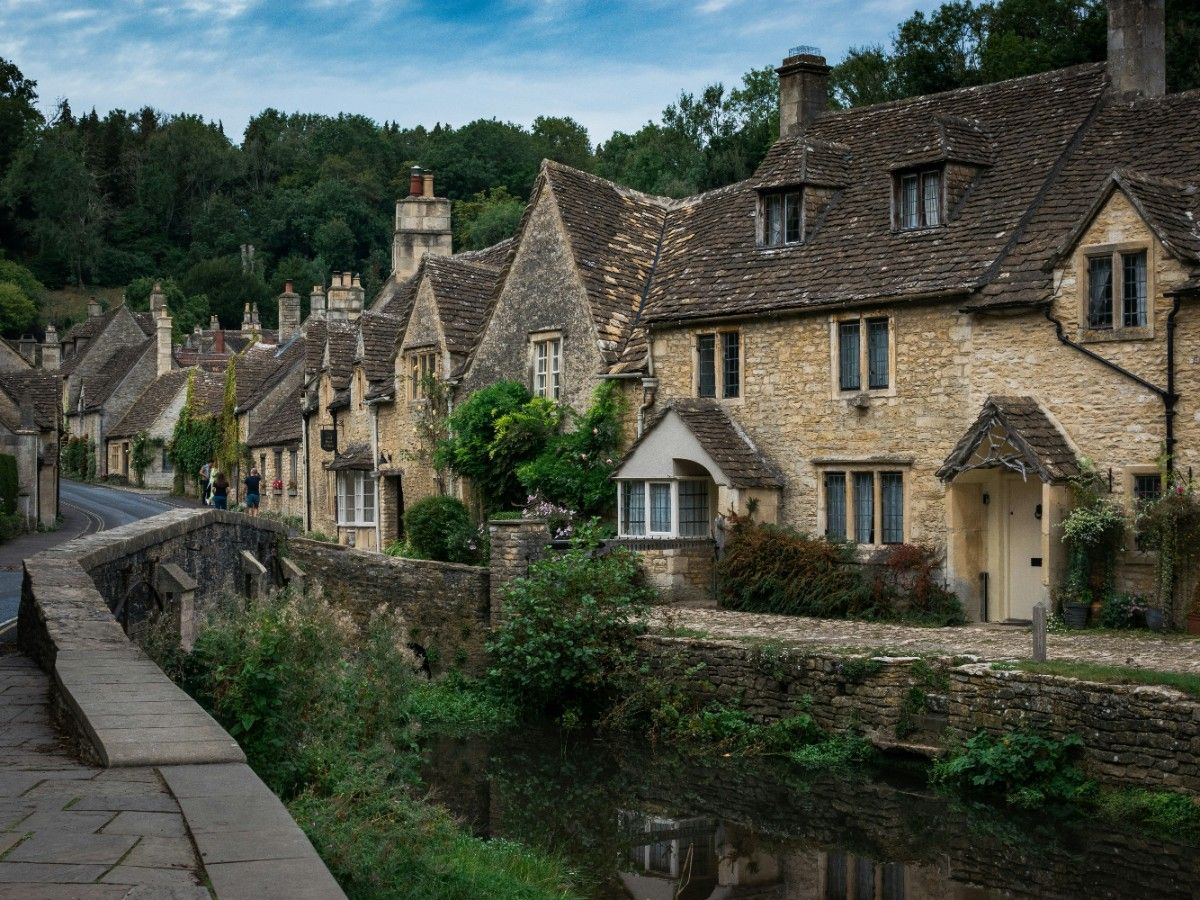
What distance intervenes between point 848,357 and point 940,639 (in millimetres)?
6445

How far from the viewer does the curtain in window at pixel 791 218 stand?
2794 cm

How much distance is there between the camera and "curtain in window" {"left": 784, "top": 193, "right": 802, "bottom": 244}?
2794cm

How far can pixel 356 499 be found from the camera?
40.0m

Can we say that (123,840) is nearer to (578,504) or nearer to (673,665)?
(673,665)

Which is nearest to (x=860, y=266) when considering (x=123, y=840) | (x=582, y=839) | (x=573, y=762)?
(x=573, y=762)

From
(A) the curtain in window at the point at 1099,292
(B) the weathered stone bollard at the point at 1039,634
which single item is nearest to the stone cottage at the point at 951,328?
(A) the curtain in window at the point at 1099,292

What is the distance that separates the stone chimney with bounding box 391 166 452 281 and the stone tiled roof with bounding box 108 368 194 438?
996 inches

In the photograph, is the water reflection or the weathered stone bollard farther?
the weathered stone bollard

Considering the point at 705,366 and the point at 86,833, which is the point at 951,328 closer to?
the point at 705,366

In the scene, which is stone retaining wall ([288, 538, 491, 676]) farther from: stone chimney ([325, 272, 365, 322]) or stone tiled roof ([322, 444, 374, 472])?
stone chimney ([325, 272, 365, 322])

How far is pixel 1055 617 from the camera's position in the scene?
72.9 ft

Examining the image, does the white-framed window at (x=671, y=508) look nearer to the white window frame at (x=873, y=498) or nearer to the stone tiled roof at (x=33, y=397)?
the white window frame at (x=873, y=498)

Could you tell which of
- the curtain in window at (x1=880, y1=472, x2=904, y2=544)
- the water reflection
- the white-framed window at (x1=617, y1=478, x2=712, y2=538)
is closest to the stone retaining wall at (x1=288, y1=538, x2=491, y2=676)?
the white-framed window at (x1=617, y1=478, x2=712, y2=538)

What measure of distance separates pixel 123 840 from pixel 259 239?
120048 mm
